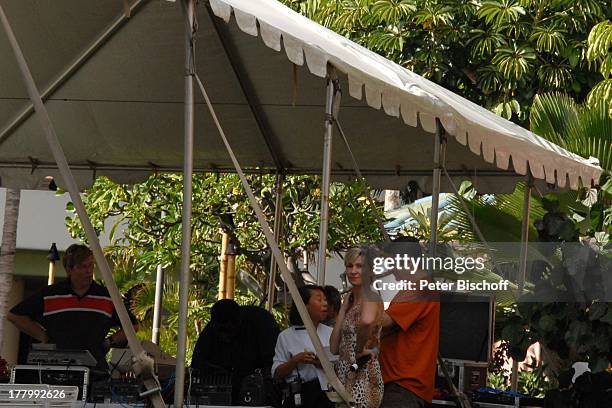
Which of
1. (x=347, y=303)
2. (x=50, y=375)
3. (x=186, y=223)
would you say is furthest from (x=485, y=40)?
(x=186, y=223)

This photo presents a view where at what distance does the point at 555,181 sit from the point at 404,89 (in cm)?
212

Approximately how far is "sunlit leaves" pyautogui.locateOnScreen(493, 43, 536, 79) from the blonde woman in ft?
27.9

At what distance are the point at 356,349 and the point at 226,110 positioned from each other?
4.35 meters

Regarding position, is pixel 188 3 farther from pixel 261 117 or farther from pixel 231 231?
pixel 231 231

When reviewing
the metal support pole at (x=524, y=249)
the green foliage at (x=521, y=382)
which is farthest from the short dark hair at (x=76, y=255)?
the green foliage at (x=521, y=382)

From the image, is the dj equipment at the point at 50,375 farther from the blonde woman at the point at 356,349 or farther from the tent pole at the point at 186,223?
the blonde woman at the point at 356,349

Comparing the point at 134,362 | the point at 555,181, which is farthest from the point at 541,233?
the point at 134,362

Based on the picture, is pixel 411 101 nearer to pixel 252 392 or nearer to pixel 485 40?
pixel 252 392

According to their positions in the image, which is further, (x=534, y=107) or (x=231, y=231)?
(x=231, y=231)

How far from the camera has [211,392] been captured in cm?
698

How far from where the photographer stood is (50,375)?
7367mm

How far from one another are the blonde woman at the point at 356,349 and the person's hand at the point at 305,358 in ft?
2.14

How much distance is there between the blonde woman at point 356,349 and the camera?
22.0 ft

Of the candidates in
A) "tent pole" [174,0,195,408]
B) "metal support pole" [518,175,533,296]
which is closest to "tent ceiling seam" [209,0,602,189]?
"tent pole" [174,0,195,408]
